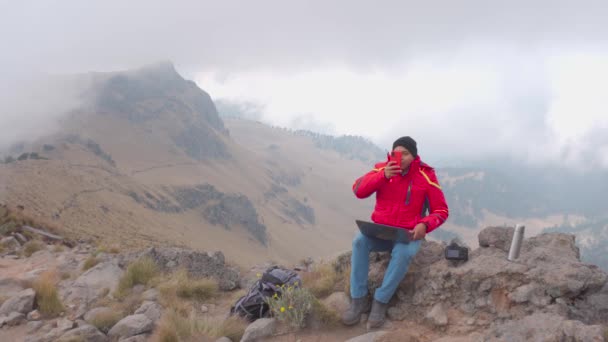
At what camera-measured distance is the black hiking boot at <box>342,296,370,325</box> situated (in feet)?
18.0

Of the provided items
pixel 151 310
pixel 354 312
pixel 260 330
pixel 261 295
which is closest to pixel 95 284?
pixel 151 310

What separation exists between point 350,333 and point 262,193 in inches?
6164

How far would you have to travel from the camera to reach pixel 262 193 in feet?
527

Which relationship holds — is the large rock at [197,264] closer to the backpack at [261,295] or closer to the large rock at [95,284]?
the large rock at [95,284]

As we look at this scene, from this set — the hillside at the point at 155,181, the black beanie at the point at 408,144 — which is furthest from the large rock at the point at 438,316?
the hillside at the point at 155,181

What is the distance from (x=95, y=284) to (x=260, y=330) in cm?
488

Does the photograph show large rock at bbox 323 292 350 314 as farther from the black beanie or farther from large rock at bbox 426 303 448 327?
the black beanie

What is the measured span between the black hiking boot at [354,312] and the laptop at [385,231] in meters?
0.97

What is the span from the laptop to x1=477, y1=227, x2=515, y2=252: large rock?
162cm

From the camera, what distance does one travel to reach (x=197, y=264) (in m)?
8.80

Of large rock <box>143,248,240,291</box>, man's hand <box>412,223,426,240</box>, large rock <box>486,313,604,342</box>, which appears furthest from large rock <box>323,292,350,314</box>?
large rock <box>143,248,240,291</box>

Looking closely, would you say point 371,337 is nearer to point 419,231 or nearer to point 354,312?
point 354,312

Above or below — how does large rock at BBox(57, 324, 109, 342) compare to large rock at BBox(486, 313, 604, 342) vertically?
below

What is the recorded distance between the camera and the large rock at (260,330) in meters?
5.29
